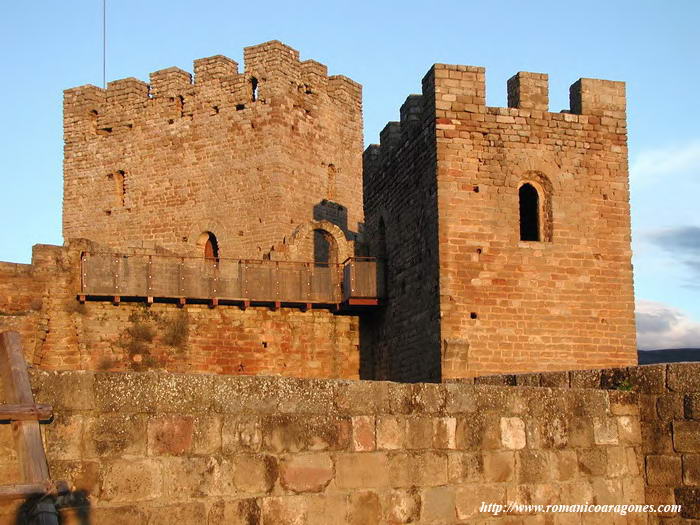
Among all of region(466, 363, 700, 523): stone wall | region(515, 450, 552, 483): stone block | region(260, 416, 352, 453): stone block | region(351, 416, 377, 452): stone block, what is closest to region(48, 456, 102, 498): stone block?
region(260, 416, 352, 453): stone block

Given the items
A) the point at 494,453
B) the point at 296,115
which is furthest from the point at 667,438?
the point at 296,115

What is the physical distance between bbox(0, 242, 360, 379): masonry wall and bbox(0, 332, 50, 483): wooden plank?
13017 mm

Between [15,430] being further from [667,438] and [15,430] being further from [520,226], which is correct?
[520,226]

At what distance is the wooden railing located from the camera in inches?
682

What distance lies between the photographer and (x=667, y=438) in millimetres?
6223

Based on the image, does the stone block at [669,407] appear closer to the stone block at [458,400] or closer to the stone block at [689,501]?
the stone block at [689,501]

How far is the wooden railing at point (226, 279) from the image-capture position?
1733cm

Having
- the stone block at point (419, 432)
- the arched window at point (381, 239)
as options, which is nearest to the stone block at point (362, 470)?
the stone block at point (419, 432)

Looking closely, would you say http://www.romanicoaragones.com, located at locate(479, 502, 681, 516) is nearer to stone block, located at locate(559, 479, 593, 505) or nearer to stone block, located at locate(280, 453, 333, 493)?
stone block, located at locate(559, 479, 593, 505)

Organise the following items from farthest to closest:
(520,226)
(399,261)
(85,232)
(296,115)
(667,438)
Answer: (85,232), (296,115), (399,261), (520,226), (667,438)

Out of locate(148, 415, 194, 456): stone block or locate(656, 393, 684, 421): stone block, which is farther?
locate(656, 393, 684, 421): stone block

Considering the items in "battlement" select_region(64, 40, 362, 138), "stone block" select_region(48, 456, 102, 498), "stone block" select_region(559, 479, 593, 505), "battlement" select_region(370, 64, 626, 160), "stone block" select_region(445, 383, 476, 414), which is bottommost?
"stone block" select_region(559, 479, 593, 505)

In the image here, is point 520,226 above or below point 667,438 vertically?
above

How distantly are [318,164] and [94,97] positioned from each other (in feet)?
23.3
